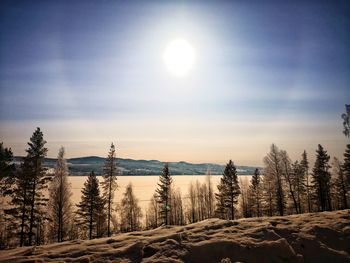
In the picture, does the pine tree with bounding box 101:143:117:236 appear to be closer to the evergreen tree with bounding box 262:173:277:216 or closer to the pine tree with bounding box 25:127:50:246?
the pine tree with bounding box 25:127:50:246

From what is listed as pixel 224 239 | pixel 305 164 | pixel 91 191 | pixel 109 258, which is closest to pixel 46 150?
pixel 91 191

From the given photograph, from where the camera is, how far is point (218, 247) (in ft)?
48.0

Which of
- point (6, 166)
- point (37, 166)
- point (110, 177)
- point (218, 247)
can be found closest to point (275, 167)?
point (110, 177)

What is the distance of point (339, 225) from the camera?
720 inches

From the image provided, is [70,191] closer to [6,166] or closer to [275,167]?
[6,166]

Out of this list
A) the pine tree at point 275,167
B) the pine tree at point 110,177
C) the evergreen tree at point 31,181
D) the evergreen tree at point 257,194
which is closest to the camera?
the evergreen tree at point 31,181

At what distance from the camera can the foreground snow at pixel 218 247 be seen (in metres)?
14.0

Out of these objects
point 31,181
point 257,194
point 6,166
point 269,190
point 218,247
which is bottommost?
point 257,194

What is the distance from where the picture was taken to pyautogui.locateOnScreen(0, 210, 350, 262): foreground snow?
13953 mm

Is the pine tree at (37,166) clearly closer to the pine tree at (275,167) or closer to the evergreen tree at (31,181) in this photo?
the evergreen tree at (31,181)

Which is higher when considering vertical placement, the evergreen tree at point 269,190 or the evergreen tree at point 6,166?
the evergreen tree at point 6,166

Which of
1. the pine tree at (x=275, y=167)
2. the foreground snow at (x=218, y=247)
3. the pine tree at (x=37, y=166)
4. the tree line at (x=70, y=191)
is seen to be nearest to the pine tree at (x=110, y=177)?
the tree line at (x=70, y=191)

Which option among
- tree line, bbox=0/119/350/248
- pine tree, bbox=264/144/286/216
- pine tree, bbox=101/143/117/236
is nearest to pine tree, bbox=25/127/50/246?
tree line, bbox=0/119/350/248

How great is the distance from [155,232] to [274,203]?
1640 inches
